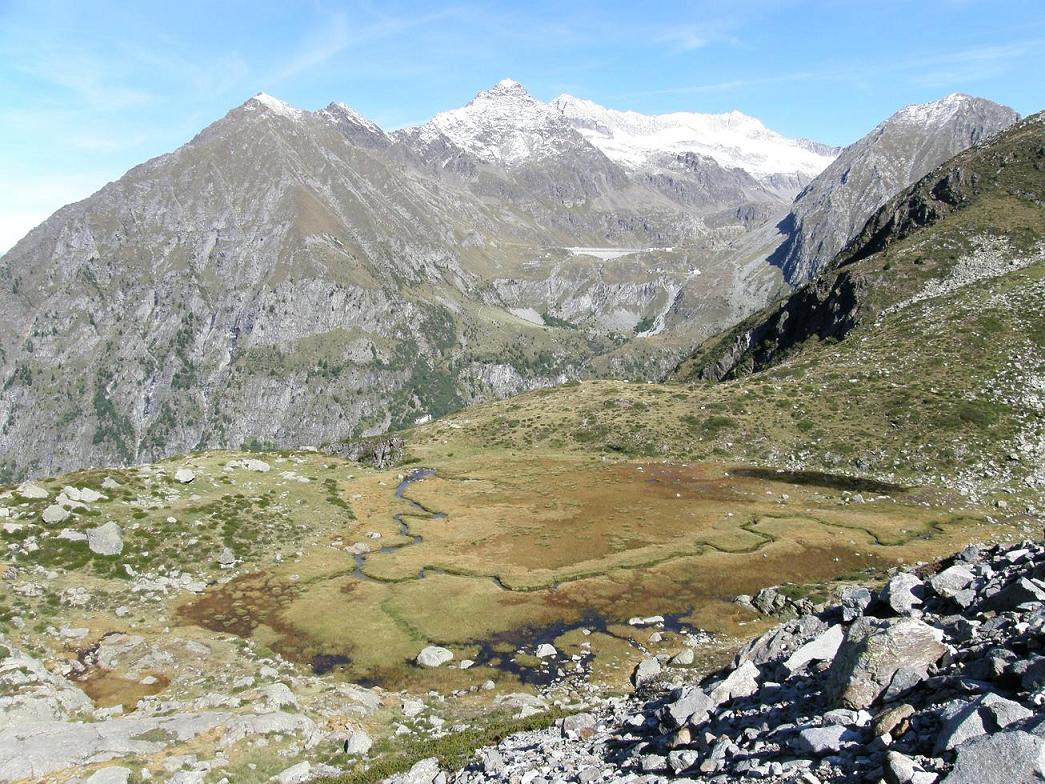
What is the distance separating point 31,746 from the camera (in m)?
26.7

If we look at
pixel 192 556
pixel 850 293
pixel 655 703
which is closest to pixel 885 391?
pixel 850 293

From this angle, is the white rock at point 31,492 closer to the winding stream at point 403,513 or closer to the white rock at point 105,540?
the white rock at point 105,540

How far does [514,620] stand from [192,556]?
2872 cm

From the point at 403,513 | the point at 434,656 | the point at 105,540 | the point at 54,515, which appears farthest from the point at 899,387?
the point at 54,515

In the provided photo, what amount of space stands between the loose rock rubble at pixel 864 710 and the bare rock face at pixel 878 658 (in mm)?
39

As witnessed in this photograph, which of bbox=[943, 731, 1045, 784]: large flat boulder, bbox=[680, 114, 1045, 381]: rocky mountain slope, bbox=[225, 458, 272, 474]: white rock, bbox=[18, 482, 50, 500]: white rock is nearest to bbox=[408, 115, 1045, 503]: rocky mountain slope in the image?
bbox=[680, 114, 1045, 381]: rocky mountain slope

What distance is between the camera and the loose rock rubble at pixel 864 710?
45.1ft

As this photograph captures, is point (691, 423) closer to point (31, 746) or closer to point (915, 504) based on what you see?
point (915, 504)

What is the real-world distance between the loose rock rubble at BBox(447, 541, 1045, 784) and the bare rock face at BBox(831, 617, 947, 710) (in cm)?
4

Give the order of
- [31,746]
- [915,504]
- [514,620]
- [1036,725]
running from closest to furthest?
[1036,725] < [31,746] < [514,620] < [915,504]

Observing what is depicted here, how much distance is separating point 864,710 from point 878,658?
1.83m

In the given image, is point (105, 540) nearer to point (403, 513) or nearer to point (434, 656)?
point (434, 656)

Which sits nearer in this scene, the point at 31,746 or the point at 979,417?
the point at 31,746

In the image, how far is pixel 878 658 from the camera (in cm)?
1906
